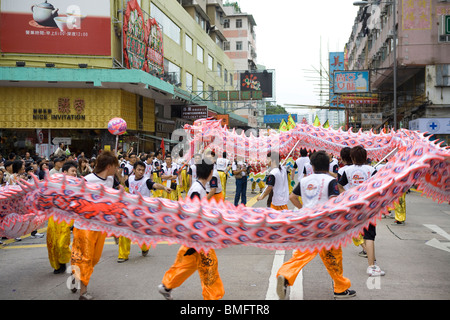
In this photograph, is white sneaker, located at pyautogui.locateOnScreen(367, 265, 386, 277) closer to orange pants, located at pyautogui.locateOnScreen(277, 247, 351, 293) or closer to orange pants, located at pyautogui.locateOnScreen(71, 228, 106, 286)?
orange pants, located at pyautogui.locateOnScreen(277, 247, 351, 293)

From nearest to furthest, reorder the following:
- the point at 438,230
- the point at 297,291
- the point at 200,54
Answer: the point at 297,291 → the point at 438,230 → the point at 200,54

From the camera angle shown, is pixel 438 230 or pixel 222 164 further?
pixel 222 164

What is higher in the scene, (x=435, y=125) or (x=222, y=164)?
(x=435, y=125)

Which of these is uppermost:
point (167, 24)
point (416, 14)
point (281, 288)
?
point (167, 24)

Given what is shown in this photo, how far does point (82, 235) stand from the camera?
15.6ft

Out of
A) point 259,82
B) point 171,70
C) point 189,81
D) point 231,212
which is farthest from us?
point 259,82

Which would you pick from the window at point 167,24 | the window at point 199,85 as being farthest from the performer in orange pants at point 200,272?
the window at point 199,85

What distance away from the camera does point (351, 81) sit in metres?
26.4

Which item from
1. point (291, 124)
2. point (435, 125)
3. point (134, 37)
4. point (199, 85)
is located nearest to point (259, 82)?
point (199, 85)

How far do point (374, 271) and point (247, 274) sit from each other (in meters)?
1.68

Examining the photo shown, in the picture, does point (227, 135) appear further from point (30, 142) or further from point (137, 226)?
point (30, 142)

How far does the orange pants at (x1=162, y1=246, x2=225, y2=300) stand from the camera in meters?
4.03

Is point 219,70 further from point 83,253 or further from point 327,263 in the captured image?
point 327,263

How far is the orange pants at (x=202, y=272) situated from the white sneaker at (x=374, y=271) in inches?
95.5
